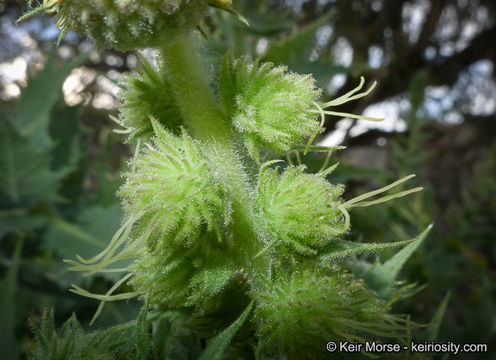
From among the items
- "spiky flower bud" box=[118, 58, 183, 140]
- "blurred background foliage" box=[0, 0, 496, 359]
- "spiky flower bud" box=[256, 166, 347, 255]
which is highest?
"spiky flower bud" box=[118, 58, 183, 140]

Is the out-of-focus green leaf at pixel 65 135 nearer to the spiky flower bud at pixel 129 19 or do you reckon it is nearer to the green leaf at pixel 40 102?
the green leaf at pixel 40 102

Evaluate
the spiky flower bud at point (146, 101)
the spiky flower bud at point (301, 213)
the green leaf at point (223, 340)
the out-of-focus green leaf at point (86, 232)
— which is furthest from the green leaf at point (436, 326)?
the out-of-focus green leaf at point (86, 232)

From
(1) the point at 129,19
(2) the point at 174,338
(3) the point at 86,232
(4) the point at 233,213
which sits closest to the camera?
(1) the point at 129,19

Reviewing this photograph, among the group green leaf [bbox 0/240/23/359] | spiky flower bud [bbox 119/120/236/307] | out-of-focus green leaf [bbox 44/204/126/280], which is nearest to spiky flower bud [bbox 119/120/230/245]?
spiky flower bud [bbox 119/120/236/307]

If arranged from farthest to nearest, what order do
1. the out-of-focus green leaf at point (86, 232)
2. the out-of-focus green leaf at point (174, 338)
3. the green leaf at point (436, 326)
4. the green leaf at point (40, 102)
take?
the green leaf at point (40, 102), the out-of-focus green leaf at point (86, 232), the green leaf at point (436, 326), the out-of-focus green leaf at point (174, 338)

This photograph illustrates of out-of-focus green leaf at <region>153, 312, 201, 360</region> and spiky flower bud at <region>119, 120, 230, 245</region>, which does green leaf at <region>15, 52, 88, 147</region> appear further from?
spiky flower bud at <region>119, 120, 230, 245</region>

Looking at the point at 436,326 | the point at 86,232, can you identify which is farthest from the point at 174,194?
the point at 86,232

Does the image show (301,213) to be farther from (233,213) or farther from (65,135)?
(65,135)

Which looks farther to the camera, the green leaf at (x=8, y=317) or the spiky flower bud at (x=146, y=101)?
the green leaf at (x=8, y=317)
